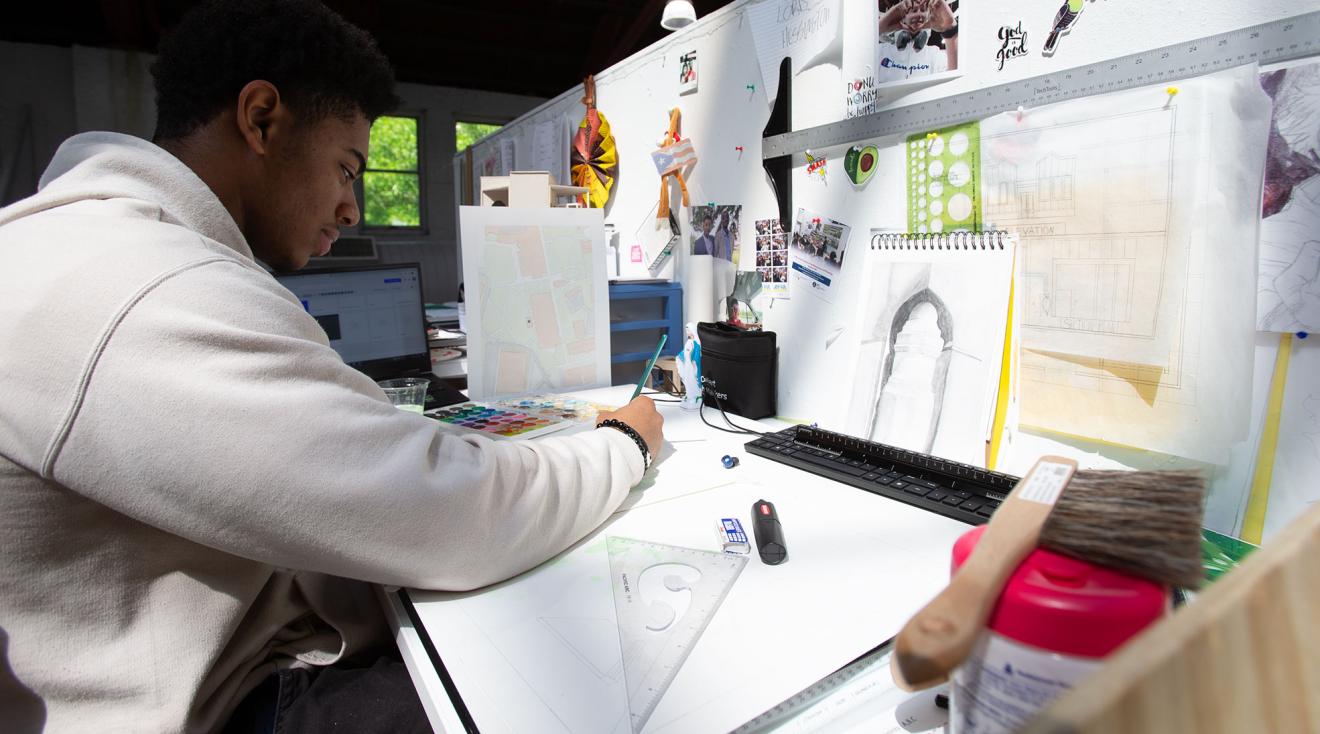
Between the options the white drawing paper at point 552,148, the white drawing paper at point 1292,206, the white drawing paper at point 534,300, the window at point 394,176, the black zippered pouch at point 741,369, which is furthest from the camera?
the window at point 394,176

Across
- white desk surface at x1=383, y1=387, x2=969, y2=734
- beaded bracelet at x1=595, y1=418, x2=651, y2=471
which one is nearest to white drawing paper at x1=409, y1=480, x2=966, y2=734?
white desk surface at x1=383, y1=387, x2=969, y2=734

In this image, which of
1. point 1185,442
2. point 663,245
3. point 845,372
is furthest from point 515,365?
point 1185,442

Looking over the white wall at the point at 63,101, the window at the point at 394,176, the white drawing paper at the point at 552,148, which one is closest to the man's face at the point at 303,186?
the white drawing paper at the point at 552,148

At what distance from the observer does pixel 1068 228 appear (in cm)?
80

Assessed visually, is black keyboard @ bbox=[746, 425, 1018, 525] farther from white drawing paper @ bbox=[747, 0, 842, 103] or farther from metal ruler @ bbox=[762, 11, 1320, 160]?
white drawing paper @ bbox=[747, 0, 842, 103]

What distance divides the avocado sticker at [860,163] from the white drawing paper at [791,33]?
20 cm

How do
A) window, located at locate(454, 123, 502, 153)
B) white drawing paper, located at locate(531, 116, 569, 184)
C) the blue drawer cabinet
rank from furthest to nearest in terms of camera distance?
window, located at locate(454, 123, 502, 153) → white drawing paper, located at locate(531, 116, 569, 184) → the blue drawer cabinet

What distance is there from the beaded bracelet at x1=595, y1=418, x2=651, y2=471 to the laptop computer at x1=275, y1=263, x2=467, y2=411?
81 cm

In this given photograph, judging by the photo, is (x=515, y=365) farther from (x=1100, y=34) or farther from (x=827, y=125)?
(x=1100, y=34)

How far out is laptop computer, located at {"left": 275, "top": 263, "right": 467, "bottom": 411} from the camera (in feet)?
5.47

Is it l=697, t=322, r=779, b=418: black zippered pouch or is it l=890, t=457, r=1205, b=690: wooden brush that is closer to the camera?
l=890, t=457, r=1205, b=690: wooden brush

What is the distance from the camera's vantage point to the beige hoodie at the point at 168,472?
1.55 feet

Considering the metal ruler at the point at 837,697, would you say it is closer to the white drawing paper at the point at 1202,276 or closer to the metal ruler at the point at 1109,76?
the white drawing paper at the point at 1202,276

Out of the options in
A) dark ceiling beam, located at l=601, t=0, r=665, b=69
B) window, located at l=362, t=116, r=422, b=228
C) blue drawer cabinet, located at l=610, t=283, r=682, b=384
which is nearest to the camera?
blue drawer cabinet, located at l=610, t=283, r=682, b=384
